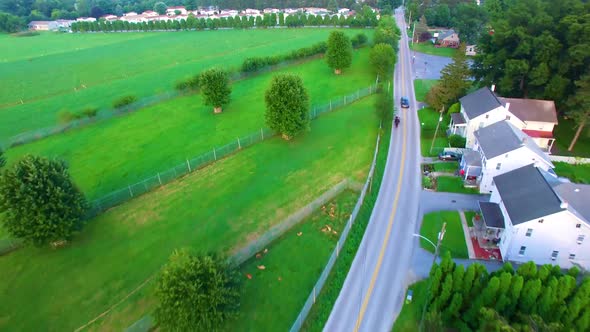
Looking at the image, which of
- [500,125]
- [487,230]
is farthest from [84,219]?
[500,125]

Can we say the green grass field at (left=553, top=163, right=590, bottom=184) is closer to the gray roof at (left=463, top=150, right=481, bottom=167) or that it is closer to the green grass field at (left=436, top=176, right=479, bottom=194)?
the gray roof at (left=463, top=150, right=481, bottom=167)

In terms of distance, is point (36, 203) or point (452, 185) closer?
point (36, 203)

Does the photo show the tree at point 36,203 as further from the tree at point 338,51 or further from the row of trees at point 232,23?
the row of trees at point 232,23

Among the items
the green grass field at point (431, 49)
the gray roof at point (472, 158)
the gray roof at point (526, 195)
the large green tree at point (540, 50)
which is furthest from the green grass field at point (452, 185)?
the green grass field at point (431, 49)

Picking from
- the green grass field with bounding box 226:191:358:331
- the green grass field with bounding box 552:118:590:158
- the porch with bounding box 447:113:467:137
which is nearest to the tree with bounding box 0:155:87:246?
the green grass field with bounding box 226:191:358:331

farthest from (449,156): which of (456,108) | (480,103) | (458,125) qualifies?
(456,108)

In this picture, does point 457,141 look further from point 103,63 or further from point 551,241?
point 103,63
